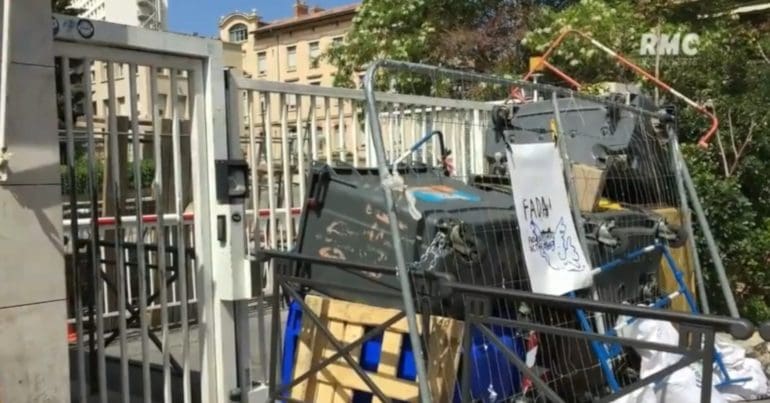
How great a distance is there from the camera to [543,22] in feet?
46.8

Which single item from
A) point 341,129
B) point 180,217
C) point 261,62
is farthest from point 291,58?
point 180,217

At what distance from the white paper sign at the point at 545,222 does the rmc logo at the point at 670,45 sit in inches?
183

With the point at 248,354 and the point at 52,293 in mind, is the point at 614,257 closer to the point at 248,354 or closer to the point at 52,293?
the point at 248,354

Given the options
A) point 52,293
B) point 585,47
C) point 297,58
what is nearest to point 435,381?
point 52,293

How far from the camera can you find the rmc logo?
805 centimetres

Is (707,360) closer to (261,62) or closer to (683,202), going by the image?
(683,202)

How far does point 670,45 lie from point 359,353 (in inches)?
236

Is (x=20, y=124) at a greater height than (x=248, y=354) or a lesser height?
greater

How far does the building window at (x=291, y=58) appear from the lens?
5228 cm

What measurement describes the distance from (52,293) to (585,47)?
30.2 feet

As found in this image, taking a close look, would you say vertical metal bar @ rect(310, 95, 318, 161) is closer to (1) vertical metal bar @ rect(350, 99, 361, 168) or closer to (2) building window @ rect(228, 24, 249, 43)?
(1) vertical metal bar @ rect(350, 99, 361, 168)

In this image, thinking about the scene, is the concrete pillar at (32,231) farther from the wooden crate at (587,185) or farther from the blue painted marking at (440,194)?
the wooden crate at (587,185)

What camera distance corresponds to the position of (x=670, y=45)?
8.23 metres

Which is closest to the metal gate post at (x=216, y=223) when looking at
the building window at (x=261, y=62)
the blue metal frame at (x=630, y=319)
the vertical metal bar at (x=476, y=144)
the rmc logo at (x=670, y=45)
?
the blue metal frame at (x=630, y=319)
